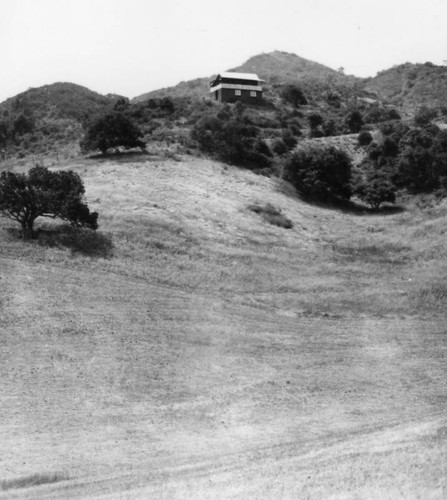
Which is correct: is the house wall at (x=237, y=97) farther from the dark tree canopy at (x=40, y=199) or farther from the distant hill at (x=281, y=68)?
the dark tree canopy at (x=40, y=199)

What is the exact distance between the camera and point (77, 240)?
3891 cm

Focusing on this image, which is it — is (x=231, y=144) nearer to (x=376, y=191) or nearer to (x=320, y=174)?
(x=320, y=174)

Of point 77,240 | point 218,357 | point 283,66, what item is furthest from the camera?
point 283,66

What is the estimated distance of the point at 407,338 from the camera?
2956cm

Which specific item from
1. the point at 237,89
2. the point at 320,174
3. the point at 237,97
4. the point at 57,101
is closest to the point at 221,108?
the point at 237,97

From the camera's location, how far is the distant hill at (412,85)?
118750 millimetres

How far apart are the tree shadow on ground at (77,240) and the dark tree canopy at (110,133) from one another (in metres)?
21.5

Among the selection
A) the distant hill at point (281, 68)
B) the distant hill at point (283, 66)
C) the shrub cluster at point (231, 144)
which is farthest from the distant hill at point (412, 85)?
the shrub cluster at point (231, 144)

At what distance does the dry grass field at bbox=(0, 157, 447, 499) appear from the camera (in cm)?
1605

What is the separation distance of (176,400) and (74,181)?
21582 millimetres

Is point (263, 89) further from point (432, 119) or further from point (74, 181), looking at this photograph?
point (74, 181)

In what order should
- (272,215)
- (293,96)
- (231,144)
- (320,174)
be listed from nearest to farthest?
(272,215) < (320,174) < (231,144) < (293,96)

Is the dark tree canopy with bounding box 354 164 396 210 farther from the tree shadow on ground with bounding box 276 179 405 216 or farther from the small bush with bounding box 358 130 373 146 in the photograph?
the small bush with bounding box 358 130 373 146

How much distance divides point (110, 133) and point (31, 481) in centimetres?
4716
